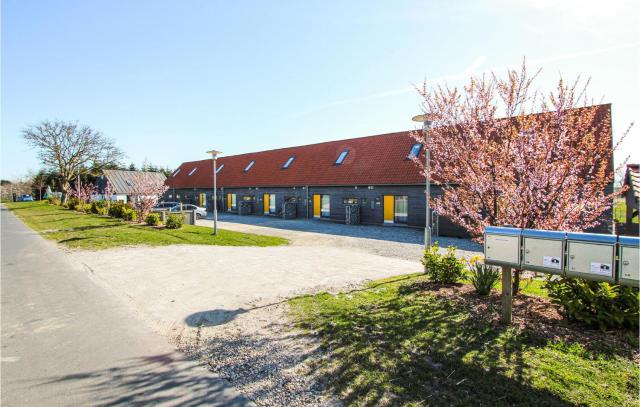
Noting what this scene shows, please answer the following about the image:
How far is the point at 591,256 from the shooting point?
Result: 416cm

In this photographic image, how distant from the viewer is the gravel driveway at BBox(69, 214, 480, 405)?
4.05 m

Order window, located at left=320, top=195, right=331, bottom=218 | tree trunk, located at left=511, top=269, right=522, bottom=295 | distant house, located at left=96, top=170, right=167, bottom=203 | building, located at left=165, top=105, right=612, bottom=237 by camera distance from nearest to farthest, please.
A: 1. tree trunk, located at left=511, top=269, right=522, bottom=295
2. building, located at left=165, top=105, right=612, bottom=237
3. window, located at left=320, top=195, right=331, bottom=218
4. distant house, located at left=96, top=170, right=167, bottom=203

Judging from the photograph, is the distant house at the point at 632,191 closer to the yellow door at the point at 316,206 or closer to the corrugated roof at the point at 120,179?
the yellow door at the point at 316,206

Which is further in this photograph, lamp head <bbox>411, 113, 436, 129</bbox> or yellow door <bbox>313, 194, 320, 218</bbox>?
yellow door <bbox>313, 194, 320, 218</bbox>

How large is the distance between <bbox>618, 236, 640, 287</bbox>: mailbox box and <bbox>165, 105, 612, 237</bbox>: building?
12539 millimetres

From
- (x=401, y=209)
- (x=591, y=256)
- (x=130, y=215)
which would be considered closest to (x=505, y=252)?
(x=591, y=256)

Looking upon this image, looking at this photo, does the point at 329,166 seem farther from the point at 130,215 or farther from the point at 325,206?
the point at 130,215

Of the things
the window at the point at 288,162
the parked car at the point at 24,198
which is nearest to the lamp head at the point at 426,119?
the window at the point at 288,162

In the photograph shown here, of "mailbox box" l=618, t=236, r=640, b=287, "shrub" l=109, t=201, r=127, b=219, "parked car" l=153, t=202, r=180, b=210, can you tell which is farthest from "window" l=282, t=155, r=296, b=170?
"mailbox box" l=618, t=236, r=640, b=287

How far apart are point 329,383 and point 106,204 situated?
31572 millimetres

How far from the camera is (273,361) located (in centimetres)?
421

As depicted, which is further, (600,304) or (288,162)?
(288,162)

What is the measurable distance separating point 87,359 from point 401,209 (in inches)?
723

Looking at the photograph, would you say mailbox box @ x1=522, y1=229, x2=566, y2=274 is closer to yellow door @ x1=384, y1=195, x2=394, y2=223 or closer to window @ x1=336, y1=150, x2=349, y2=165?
yellow door @ x1=384, y1=195, x2=394, y2=223
